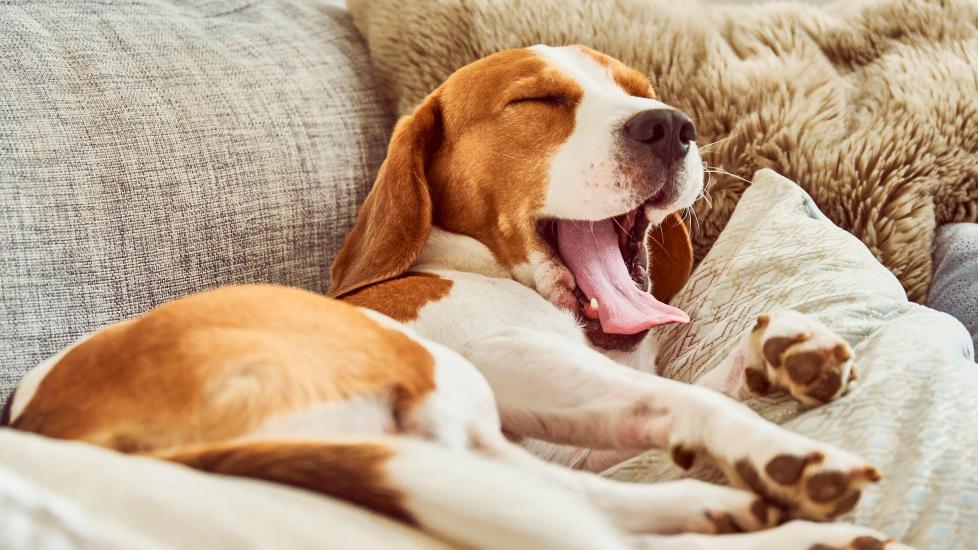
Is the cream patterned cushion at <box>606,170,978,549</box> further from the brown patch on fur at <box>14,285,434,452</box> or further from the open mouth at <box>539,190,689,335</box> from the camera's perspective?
the brown patch on fur at <box>14,285,434,452</box>

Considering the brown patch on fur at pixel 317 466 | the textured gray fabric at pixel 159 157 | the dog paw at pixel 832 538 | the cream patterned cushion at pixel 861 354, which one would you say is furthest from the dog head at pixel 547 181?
the brown patch on fur at pixel 317 466

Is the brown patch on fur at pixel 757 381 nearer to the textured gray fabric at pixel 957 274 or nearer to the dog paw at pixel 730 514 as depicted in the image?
A: the dog paw at pixel 730 514

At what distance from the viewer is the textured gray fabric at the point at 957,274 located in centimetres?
158

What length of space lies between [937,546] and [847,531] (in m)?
0.10

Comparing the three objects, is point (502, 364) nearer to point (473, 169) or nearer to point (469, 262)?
point (469, 262)

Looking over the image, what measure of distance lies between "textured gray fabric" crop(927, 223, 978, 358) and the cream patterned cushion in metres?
0.26

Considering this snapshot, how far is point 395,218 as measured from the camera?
1489 millimetres

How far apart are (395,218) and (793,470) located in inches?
32.8

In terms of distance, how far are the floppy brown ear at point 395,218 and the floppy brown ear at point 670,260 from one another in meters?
0.50

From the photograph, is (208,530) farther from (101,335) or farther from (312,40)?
(312,40)

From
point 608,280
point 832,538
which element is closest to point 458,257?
point 608,280

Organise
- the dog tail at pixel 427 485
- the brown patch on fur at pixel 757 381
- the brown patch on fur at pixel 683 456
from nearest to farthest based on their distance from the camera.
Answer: the dog tail at pixel 427 485
the brown patch on fur at pixel 683 456
the brown patch on fur at pixel 757 381

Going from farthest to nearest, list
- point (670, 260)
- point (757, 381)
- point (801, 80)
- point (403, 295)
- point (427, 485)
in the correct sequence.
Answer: point (801, 80) < point (670, 260) < point (403, 295) < point (757, 381) < point (427, 485)

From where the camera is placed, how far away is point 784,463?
0.88m
